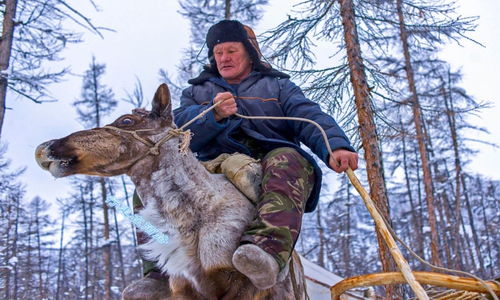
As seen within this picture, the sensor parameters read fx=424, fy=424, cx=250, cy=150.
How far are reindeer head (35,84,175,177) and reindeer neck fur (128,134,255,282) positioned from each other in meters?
0.11

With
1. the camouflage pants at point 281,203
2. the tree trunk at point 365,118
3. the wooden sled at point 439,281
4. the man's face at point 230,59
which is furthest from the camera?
the tree trunk at point 365,118

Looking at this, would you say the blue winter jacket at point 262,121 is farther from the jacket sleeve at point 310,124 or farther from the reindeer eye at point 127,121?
the reindeer eye at point 127,121

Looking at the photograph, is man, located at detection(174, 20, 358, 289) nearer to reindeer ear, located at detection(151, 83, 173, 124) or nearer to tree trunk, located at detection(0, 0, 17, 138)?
reindeer ear, located at detection(151, 83, 173, 124)

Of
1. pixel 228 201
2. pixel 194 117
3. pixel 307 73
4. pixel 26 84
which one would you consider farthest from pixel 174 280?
pixel 26 84

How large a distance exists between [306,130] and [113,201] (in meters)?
1.62

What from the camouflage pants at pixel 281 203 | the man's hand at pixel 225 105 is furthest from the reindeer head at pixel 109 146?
the camouflage pants at pixel 281 203

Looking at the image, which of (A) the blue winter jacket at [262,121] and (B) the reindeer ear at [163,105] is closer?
(B) the reindeer ear at [163,105]

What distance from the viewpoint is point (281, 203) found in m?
2.78

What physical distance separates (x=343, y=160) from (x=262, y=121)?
881mm

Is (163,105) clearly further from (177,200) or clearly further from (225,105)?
(177,200)

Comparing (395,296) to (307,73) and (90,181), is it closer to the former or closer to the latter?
(307,73)

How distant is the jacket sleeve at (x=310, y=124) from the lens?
3236 mm

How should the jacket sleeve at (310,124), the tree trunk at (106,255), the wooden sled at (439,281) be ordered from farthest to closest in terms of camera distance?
1. the tree trunk at (106,255)
2. the jacket sleeve at (310,124)
3. the wooden sled at (439,281)

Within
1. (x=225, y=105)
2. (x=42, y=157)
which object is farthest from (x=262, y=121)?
(x=42, y=157)
